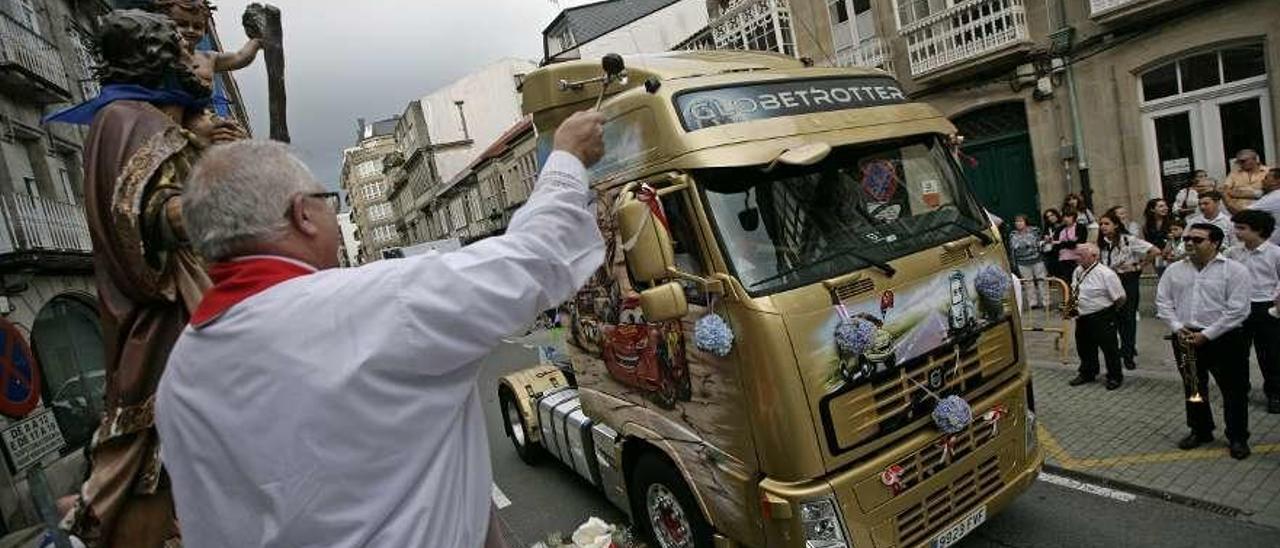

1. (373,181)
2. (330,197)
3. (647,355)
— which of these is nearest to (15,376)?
(647,355)

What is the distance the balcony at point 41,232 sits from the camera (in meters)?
9.53

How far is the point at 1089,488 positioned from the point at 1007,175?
33.2ft

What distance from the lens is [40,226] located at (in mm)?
10438

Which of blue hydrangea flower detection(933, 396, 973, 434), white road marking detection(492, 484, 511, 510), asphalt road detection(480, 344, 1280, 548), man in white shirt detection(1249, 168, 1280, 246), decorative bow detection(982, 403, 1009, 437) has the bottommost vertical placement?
asphalt road detection(480, 344, 1280, 548)

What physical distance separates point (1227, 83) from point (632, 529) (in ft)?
37.1

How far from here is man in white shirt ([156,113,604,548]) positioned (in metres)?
1.18

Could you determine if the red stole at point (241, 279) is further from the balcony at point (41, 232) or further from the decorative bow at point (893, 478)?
the balcony at point (41, 232)

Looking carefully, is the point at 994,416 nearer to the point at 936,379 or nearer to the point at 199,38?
the point at 936,379

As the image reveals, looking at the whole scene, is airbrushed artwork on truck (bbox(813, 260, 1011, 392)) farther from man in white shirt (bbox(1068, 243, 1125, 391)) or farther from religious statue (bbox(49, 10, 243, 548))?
man in white shirt (bbox(1068, 243, 1125, 391))

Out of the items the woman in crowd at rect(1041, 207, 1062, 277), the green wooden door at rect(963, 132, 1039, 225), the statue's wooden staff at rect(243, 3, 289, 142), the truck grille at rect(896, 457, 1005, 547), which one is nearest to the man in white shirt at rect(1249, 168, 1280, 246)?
the woman in crowd at rect(1041, 207, 1062, 277)

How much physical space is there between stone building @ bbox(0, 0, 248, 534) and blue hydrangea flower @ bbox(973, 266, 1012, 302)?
9394 millimetres

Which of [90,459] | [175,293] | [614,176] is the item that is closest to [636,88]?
[614,176]

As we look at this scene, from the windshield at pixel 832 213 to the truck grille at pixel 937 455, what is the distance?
1029 millimetres

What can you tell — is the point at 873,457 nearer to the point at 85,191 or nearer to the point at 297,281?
the point at 297,281
